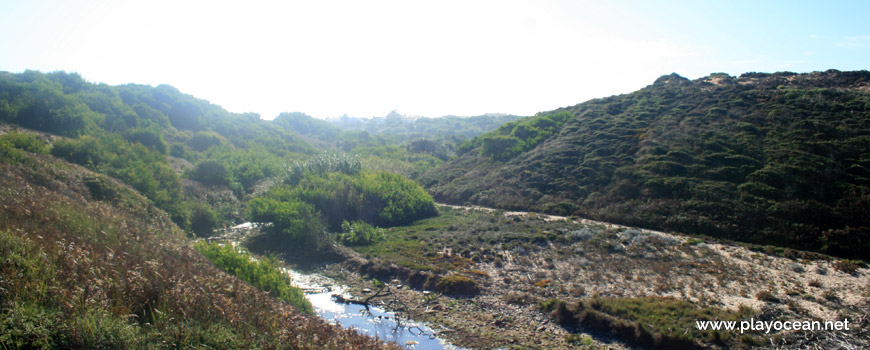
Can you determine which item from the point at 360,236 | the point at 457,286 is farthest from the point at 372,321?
the point at 360,236

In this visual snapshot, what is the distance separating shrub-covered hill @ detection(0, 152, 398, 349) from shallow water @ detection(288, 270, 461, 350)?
236 cm

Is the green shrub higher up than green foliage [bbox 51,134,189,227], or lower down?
lower down

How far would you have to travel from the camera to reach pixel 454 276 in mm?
12281

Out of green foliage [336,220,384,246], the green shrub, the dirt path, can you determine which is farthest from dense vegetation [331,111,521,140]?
the green shrub

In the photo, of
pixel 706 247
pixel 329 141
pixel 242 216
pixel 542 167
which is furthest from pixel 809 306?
pixel 329 141

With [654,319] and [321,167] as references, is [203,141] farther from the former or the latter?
[654,319]

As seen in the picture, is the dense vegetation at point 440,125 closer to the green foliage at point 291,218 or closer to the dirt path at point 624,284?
the green foliage at point 291,218

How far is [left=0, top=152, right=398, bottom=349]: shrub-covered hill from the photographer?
427 centimetres

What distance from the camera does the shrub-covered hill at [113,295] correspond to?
14.0 ft

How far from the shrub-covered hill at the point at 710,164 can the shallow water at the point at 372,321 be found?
39.7ft

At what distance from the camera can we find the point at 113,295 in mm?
5402

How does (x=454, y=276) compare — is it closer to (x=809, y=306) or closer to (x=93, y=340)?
(x=809, y=306)

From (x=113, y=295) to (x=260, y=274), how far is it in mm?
Answer: 4494

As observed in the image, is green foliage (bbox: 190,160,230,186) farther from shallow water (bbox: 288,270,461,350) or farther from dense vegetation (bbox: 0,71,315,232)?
shallow water (bbox: 288,270,461,350)
